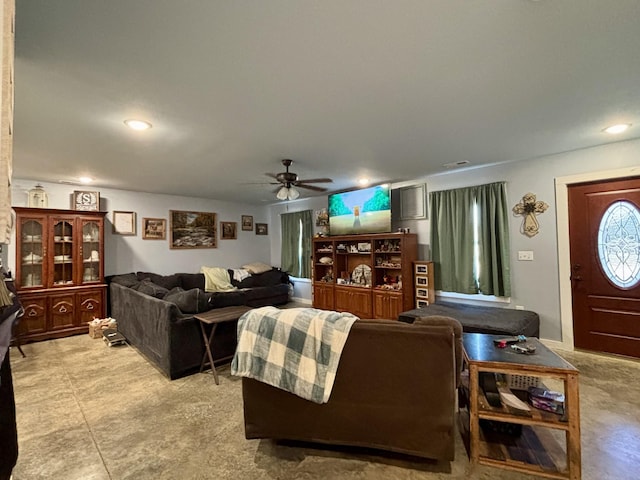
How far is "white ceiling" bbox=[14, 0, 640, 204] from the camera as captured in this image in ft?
4.93

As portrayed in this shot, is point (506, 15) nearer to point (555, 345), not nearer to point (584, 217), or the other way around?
point (584, 217)

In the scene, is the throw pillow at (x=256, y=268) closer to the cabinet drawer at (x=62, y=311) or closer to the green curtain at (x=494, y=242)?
the cabinet drawer at (x=62, y=311)

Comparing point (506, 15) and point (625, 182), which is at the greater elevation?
point (506, 15)

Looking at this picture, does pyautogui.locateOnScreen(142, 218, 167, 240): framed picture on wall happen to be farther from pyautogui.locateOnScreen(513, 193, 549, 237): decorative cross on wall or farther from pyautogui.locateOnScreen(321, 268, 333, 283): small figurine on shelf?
pyautogui.locateOnScreen(513, 193, 549, 237): decorative cross on wall

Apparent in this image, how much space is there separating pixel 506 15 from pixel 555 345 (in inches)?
155

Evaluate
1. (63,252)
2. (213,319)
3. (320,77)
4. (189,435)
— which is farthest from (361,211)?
(63,252)

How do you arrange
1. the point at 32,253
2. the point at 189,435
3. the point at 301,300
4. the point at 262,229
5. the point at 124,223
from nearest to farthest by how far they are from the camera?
the point at 189,435
the point at 32,253
the point at 124,223
the point at 301,300
the point at 262,229

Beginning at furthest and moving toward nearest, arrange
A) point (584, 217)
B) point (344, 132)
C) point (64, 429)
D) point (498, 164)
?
point (498, 164) < point (584, 217) < point (344, 132) < point (64, 429)

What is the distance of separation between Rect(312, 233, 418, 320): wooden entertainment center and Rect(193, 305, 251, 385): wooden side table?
2.49 metres

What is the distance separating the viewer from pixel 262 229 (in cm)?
789

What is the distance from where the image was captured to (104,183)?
5117 mm

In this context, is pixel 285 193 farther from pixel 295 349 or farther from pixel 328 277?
pixel 328 277

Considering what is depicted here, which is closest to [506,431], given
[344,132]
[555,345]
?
[555,345]

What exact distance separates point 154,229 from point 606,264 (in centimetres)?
708
